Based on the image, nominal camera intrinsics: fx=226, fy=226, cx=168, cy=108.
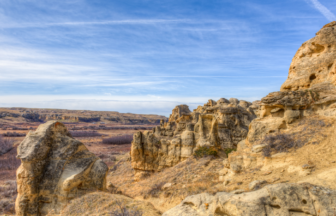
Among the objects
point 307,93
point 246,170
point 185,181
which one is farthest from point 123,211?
point 307,93

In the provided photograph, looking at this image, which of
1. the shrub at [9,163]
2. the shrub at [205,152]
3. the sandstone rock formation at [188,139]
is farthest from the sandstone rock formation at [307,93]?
the shrub at [9,163]

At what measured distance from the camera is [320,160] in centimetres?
696

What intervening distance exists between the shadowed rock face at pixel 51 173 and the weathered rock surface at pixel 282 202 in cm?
556

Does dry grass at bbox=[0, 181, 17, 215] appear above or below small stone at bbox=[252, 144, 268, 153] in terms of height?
below

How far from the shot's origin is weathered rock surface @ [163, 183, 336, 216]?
472cm

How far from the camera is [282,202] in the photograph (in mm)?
4875

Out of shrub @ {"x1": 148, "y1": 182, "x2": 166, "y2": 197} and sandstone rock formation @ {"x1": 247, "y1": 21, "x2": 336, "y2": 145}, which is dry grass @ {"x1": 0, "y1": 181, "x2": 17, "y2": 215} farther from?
sandstone rock formation @ {"x1": 247, "y1": 21, "x2": 336, "y2": 145}

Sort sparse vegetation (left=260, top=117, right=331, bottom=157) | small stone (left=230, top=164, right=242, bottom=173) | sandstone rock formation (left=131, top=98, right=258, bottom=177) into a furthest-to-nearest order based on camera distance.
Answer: sandstone rock formation (left=131, top=98, right=258, bottom=177), small stone (left=230, top=164, right=242, bottom=173), sparse vegetation (left=260, top=117, right=331, bottom=157)

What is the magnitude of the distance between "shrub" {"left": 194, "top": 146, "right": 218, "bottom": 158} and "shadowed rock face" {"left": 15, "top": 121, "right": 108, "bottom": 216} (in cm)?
724

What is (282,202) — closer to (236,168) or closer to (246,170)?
(246,170)

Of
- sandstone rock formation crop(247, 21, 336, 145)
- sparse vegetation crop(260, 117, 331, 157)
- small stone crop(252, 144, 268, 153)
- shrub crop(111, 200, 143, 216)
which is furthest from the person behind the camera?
sandstone rock formation crop(247, 21, 336, 145)

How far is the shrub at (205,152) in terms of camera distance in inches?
578

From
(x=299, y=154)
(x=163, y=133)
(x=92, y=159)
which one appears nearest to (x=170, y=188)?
(x=92, y=159)

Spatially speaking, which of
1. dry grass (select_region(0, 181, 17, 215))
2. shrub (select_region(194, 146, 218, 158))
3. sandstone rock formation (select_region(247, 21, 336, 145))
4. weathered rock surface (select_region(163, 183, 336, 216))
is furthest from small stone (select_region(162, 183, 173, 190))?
dry grass (select_region(0, 181, 17, 215))
